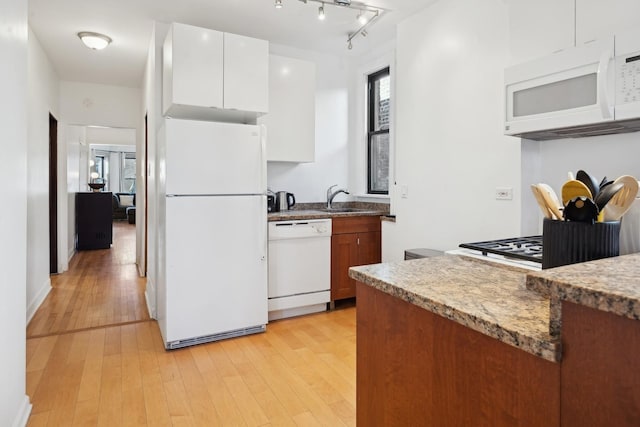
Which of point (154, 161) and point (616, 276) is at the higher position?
point (154, 161)

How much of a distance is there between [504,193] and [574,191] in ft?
4.97

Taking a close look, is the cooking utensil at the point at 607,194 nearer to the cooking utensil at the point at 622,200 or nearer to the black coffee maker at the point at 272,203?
the cooking utensil at the point at 622,200

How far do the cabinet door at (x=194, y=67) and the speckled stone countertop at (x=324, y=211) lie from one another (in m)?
1.04

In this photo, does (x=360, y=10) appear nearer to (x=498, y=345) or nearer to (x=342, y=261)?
(x=342, y=261)

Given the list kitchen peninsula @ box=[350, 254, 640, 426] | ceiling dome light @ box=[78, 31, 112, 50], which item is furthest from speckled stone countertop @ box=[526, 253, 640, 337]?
ceiling dome light @ box=[78, 31, 112, 50]

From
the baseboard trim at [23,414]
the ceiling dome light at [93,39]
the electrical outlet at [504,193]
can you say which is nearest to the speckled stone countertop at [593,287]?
the electrical outlet at [504,193]

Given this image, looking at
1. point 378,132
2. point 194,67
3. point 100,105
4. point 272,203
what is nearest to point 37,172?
point 100,105

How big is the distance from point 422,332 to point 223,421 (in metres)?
1.41

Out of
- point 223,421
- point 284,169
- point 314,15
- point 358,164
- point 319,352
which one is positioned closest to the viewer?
point 223,421

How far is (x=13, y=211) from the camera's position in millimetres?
1705

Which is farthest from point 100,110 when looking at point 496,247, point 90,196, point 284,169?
point 496,247

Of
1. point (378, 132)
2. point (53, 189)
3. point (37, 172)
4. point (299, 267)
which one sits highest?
point (378, 132)

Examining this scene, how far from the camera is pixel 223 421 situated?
1.92 metres

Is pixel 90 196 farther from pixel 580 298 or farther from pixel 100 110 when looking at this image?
pixel 580 298
